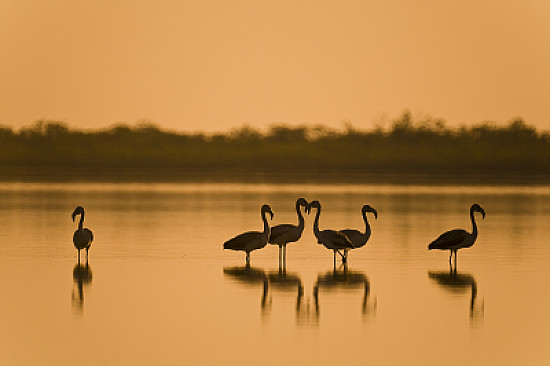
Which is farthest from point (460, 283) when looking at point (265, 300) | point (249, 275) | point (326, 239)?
point (265, 300)

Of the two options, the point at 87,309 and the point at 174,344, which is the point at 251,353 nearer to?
the point at 174,344

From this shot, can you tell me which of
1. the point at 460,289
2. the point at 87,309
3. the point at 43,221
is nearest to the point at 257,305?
the point at 87,309

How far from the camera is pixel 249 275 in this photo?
657 inches

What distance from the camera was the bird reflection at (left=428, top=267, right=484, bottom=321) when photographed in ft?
44.6

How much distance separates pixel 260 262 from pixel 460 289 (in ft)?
14.2

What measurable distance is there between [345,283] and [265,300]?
2.00 meters

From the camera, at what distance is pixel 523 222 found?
1104 inches

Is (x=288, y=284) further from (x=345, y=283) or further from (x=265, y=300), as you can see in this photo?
(x=265, y=300)

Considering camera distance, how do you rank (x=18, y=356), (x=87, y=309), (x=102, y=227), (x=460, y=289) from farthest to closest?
(x=102, y=227)
(x=460, y=289)
(x=87, y=309)
(x=18, y=356)

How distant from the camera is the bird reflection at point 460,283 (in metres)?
13.6

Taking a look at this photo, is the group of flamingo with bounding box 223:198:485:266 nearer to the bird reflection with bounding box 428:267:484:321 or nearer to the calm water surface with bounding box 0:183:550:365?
the calm water surface with bounding box 0:183:550:365

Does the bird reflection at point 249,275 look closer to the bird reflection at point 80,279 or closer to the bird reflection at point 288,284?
the bird reflection at point 288,284

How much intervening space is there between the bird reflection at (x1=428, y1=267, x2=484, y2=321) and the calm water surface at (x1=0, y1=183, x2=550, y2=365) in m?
0.03

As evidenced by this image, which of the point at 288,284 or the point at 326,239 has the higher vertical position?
the point at 326,239
